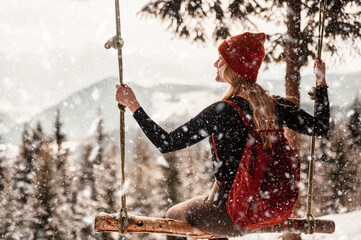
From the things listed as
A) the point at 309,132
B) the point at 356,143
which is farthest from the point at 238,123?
the point at 356,143

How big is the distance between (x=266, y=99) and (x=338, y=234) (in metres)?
5.59

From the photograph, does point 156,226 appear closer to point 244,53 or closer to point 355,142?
point 244,53

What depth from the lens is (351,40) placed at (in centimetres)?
699

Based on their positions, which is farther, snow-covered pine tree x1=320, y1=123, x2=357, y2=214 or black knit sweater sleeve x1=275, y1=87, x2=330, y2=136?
snow-covered pine tree x1=320, y1=123, x2=357, y2=214

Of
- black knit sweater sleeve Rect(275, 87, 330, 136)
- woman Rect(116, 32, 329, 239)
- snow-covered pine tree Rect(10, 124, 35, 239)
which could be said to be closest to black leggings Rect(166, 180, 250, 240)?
woman Rect(116, 32, 329, 239)

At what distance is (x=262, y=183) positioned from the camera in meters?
2.53

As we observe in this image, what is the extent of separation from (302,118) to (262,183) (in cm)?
66

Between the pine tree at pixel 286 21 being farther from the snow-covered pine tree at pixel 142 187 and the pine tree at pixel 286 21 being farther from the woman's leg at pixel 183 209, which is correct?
the snow-covered pine tree at pixel 142 187

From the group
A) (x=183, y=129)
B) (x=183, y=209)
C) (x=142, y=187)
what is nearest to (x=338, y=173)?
(x=142, y=187)

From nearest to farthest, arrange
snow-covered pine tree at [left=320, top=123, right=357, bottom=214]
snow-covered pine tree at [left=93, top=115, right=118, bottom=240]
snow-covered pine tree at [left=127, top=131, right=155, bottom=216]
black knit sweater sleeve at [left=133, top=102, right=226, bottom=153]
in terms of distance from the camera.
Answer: black knit sweater sleeve at [left=133, top=102, right=226, bottom=153], snow-covered pine tree at [left=93, top=115, right=118, bottom=240], snow-covered pine tree at [left=127, top=131, right=155, bottom=216], snow-covered pine tree at [left=320, top=123, right=357, bottom=214]

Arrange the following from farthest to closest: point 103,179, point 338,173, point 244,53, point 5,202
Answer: point 338,173, point 5,202, point 103,179, point 244,53

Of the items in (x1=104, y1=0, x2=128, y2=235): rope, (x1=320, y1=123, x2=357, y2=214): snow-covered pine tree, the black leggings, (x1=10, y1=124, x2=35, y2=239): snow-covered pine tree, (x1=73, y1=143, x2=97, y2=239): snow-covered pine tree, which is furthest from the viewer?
(x1=320, y1=123, x2=357, y2=214): snow-covered pine tree

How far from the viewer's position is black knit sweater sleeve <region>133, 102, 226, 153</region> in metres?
2.40

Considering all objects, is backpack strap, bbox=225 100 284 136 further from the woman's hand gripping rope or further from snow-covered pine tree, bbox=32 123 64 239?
snow-covered pine tree, bbox=32 123 64 239
